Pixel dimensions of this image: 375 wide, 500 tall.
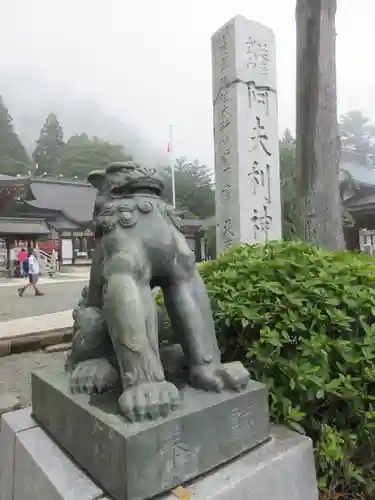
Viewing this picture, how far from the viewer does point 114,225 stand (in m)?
1.28

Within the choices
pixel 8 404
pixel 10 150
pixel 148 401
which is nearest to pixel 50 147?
pixel 10 150

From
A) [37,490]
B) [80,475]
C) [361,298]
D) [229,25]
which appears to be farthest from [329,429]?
[229,25]

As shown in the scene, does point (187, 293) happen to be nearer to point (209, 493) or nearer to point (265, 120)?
point (209, 493)

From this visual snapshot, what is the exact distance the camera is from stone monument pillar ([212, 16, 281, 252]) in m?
4.40

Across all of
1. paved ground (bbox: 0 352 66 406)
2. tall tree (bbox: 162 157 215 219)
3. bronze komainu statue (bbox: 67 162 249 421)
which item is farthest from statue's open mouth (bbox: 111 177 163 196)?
tall tree (bbox: 162 157 215 219)

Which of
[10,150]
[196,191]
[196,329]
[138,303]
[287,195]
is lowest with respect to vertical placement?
[196,329]

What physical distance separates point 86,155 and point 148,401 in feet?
139

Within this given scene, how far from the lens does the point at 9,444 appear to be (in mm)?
1483

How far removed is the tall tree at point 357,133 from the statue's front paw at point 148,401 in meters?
36.8

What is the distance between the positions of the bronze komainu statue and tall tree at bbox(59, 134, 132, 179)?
127 feet

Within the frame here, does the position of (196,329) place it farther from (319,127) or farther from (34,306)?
(34,306)

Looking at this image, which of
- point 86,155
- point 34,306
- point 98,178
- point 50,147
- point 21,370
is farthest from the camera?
point 50,147

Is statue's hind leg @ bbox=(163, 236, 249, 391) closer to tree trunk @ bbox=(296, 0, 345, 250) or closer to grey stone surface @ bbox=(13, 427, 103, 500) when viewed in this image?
grey stone surface @ bbox=(13, 427, 103, 500)

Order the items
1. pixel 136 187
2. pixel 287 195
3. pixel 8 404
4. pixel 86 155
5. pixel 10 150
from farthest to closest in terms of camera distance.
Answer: pixel 10 150
pixel 86 155
pixel 287 195
pixel 8 404
pixel 136 187
